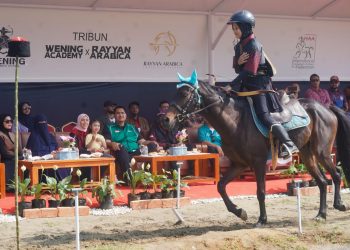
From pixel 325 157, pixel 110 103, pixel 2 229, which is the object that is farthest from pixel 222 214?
pixel 110 103

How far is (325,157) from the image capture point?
32.3ft

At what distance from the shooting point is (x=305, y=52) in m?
17.7

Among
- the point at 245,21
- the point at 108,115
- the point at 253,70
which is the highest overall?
the point at 245,21

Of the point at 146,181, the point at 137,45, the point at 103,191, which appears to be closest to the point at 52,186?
the point at 103,191

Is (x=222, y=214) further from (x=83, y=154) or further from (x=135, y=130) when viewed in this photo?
(x=135, y=130)

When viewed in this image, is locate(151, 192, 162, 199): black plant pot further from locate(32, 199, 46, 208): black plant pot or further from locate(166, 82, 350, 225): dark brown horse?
locate(166, 82, 350, 225): dark brown horse

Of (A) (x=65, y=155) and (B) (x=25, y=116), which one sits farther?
(B) (x=25, y=116)

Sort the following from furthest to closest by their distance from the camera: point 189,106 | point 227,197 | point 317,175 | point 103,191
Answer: point 103,191 < point 317,175 < point 227,197 < point 189,106

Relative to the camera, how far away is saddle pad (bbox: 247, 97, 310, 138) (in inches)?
354

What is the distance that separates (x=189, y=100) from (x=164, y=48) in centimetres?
747

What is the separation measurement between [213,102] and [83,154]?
14.1 feet

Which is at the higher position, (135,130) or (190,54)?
(190,54)

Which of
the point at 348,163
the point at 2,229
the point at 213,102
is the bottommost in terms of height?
the point at 2,229

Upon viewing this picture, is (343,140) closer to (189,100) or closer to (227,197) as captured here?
(227,197)
